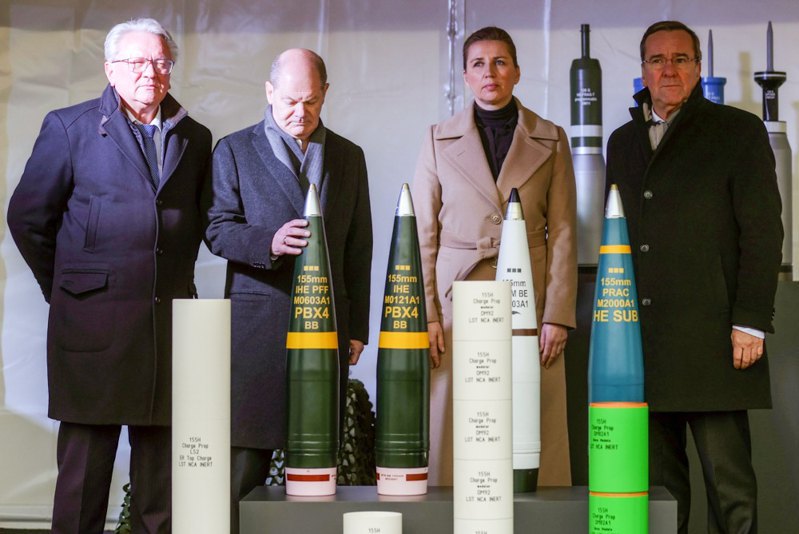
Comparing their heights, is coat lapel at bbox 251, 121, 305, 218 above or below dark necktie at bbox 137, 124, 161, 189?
below

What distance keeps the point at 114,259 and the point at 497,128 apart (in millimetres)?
986

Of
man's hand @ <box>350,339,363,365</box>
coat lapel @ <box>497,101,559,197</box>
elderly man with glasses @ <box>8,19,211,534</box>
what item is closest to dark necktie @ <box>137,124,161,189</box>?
elderly man with glasses @ <box>8,19,211,534</box>

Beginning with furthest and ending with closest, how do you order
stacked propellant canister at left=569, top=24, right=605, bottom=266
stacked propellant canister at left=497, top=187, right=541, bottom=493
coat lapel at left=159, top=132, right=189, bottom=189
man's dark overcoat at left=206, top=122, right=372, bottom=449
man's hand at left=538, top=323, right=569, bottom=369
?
stacked propellant canister at left=569, top=24, right=605, bottom=266
man's hand at left=538, top=323, right=569, bottom=369
coat lapel at left=159, top=132, right=189, bottom=189
man's dark overcoat at left=206, top=122, right=372, bottom=449
stacked propellant canister at left=497, top=187, right=541, bottom=493

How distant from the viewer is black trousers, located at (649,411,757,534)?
8.63ft

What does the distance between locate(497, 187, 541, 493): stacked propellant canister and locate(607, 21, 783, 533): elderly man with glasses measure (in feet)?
4.20

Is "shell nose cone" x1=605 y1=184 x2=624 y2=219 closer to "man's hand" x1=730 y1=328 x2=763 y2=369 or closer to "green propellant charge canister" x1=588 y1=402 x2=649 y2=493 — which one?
"green propellant charge canister" x1=588 y1=402 x2=649 y2=493

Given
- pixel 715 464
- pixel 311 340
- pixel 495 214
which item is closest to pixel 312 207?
pixel 311 340

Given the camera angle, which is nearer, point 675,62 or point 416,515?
point 416,515

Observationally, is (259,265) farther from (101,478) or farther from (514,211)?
(514,211)

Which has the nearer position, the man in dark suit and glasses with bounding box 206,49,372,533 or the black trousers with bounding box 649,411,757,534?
the man in dark suit and glasses with bounding box 206,49,372,533

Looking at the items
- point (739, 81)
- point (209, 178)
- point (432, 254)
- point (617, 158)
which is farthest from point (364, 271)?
point (739, 81)

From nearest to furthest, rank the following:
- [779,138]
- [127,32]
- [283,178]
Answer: [283,178] → [127,32] → [779,138]

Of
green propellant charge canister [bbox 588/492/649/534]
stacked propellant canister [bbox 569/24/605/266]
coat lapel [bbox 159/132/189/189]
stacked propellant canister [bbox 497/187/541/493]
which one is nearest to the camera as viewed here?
green propellant charge canister [bbox 588/492/649/534]

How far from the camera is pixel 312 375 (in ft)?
4.61
